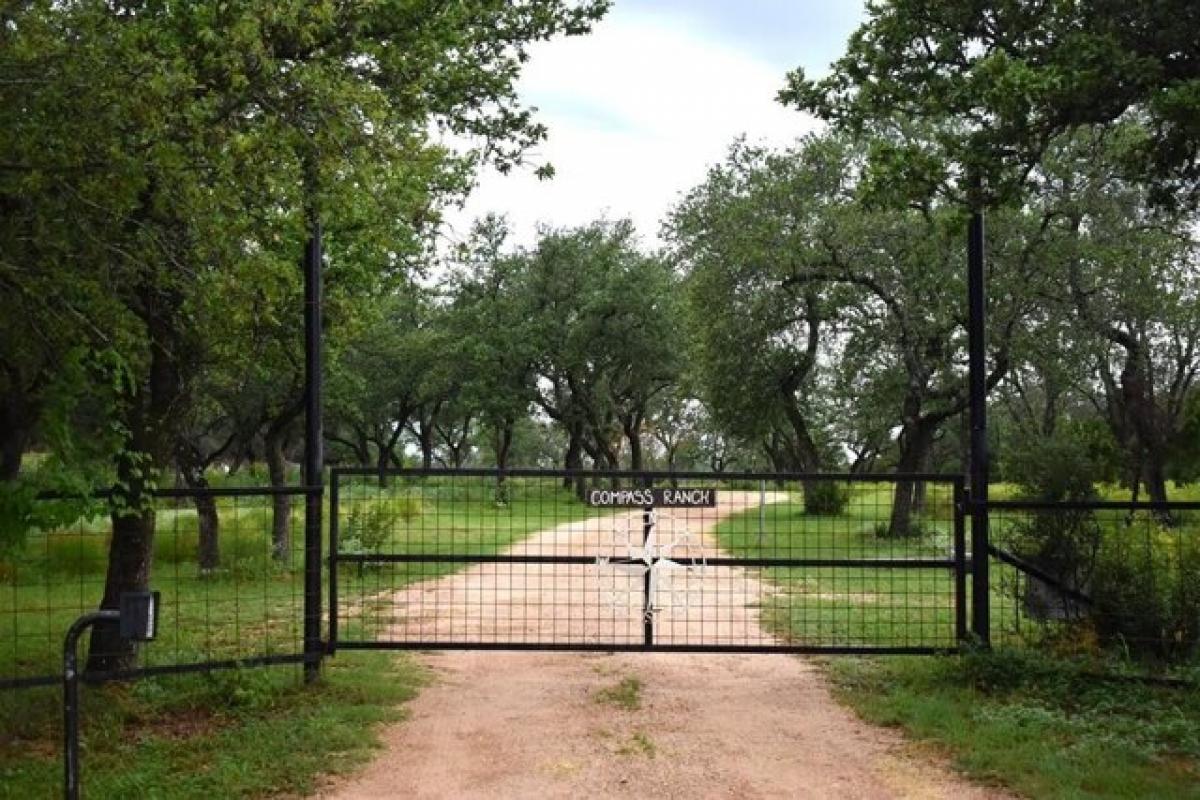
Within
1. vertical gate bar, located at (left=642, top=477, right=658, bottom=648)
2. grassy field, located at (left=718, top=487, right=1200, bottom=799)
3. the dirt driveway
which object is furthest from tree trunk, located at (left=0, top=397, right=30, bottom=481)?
grassy field, located at (left=718, top=487, right=1200, bottom=799)

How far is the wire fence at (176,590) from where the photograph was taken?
7.84 m

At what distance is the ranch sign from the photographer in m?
8.84

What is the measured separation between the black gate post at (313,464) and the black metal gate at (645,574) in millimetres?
138

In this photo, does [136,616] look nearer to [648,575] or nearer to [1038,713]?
[648,575]

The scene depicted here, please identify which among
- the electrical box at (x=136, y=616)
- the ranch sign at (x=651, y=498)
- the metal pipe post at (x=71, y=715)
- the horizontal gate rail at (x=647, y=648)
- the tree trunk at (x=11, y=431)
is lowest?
the horizontal gate rail at (x=647, y=648)

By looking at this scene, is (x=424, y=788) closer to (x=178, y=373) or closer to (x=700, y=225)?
(x=178, y=373)

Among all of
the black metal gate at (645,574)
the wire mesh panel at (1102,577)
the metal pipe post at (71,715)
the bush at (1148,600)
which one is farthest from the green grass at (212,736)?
the bush at (1148,600)

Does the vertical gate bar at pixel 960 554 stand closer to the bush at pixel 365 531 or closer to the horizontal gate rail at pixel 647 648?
the horizontal gate rail at pixel 647 648

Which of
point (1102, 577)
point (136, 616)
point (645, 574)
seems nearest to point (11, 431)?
point (645, 574)

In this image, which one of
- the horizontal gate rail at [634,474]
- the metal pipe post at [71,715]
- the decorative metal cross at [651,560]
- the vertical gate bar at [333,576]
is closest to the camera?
the metal pipe post at [71,715]

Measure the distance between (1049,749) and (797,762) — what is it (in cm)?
150

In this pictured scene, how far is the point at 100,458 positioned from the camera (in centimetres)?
647

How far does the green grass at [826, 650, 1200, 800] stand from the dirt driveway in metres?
0.28

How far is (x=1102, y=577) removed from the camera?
29.9 ft
